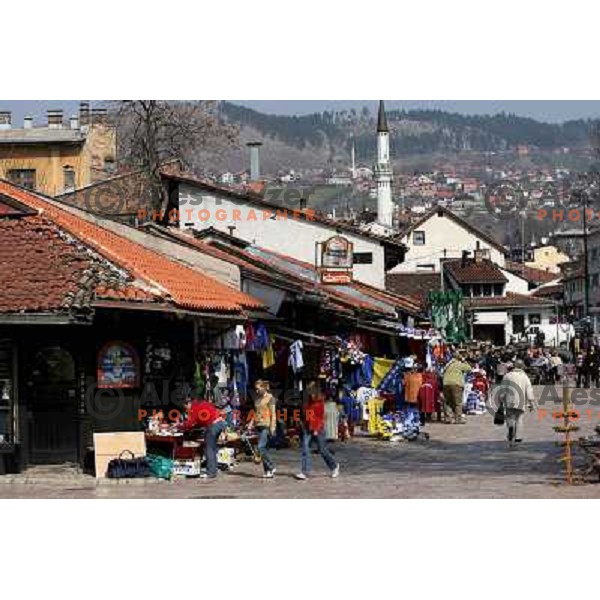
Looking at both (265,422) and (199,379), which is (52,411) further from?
(265,422)

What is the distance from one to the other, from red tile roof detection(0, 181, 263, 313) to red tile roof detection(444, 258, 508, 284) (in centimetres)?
5994

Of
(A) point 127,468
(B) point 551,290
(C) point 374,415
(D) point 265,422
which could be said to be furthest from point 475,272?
(A) point 127,468

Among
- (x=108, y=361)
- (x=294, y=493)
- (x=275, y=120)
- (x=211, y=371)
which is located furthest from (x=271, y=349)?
(x=275, y=120)

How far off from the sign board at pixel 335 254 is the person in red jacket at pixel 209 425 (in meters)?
Answer: 14.4

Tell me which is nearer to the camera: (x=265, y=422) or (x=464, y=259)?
(x=265, y=422)

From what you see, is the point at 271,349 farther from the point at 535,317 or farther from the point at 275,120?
the point at 275,120

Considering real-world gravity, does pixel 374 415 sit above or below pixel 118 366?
below

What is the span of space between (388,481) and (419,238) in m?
69.2

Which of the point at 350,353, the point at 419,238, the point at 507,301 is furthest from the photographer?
the point at 507,301

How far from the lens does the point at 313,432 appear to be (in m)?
20.6

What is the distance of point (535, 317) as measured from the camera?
9188 cm

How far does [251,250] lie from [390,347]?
200 inches

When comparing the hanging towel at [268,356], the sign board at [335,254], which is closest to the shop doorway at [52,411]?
the hanging towel at [268,356]

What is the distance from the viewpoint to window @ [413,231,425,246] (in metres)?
87.4
